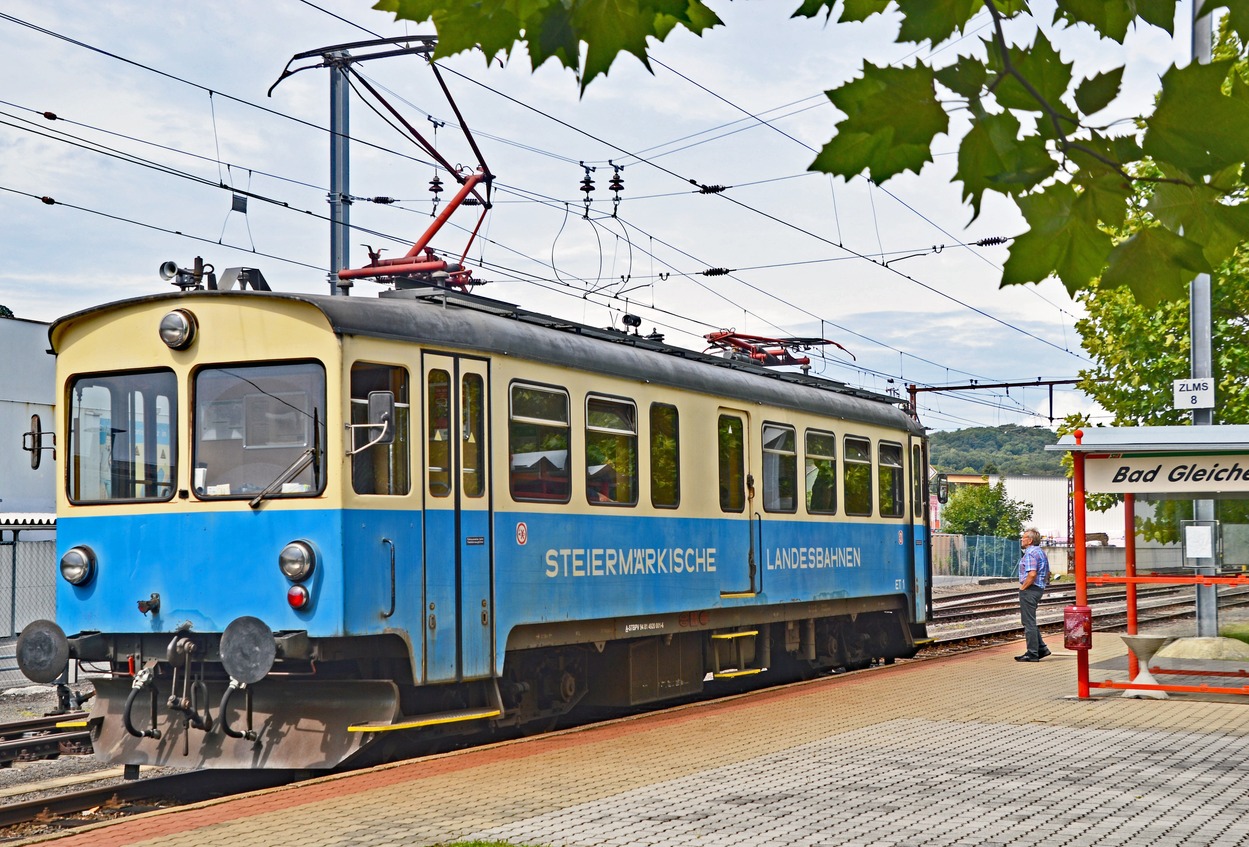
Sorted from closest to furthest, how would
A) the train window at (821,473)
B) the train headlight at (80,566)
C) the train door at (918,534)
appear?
the train headlight at (80,566), the train window at (821,473), the train door at (918,534)

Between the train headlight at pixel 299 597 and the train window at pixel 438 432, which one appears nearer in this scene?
the train headlight at pixel 299 597

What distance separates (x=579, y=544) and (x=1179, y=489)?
18.7 feet

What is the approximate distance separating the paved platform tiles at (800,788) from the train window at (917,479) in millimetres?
5932

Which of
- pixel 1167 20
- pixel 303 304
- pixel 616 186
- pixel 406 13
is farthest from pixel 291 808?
pixel 616 186

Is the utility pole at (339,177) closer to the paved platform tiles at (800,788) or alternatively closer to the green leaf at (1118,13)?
the paved platform tiles at (800,788)

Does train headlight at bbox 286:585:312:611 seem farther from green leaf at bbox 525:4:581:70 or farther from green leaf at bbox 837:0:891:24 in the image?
green leaf at bbox 837:0:891:24

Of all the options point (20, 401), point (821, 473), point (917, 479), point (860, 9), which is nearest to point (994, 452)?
point (20, 401)

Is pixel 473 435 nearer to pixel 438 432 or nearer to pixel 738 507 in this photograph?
pixel 438 432

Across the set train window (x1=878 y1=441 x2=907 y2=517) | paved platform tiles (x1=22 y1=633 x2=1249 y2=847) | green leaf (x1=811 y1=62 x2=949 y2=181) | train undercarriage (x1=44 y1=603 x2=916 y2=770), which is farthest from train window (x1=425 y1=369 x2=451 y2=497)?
train window (x1=878 y1=441 x2=907 y2=517)

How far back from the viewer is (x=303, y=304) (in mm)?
10062

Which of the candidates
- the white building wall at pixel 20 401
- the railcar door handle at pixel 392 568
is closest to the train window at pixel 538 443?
the railcar door handle at pixel 392 568

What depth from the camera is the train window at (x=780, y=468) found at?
598 inches

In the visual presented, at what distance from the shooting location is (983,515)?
74.2 metres

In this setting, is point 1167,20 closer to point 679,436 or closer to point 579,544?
point 579,544
